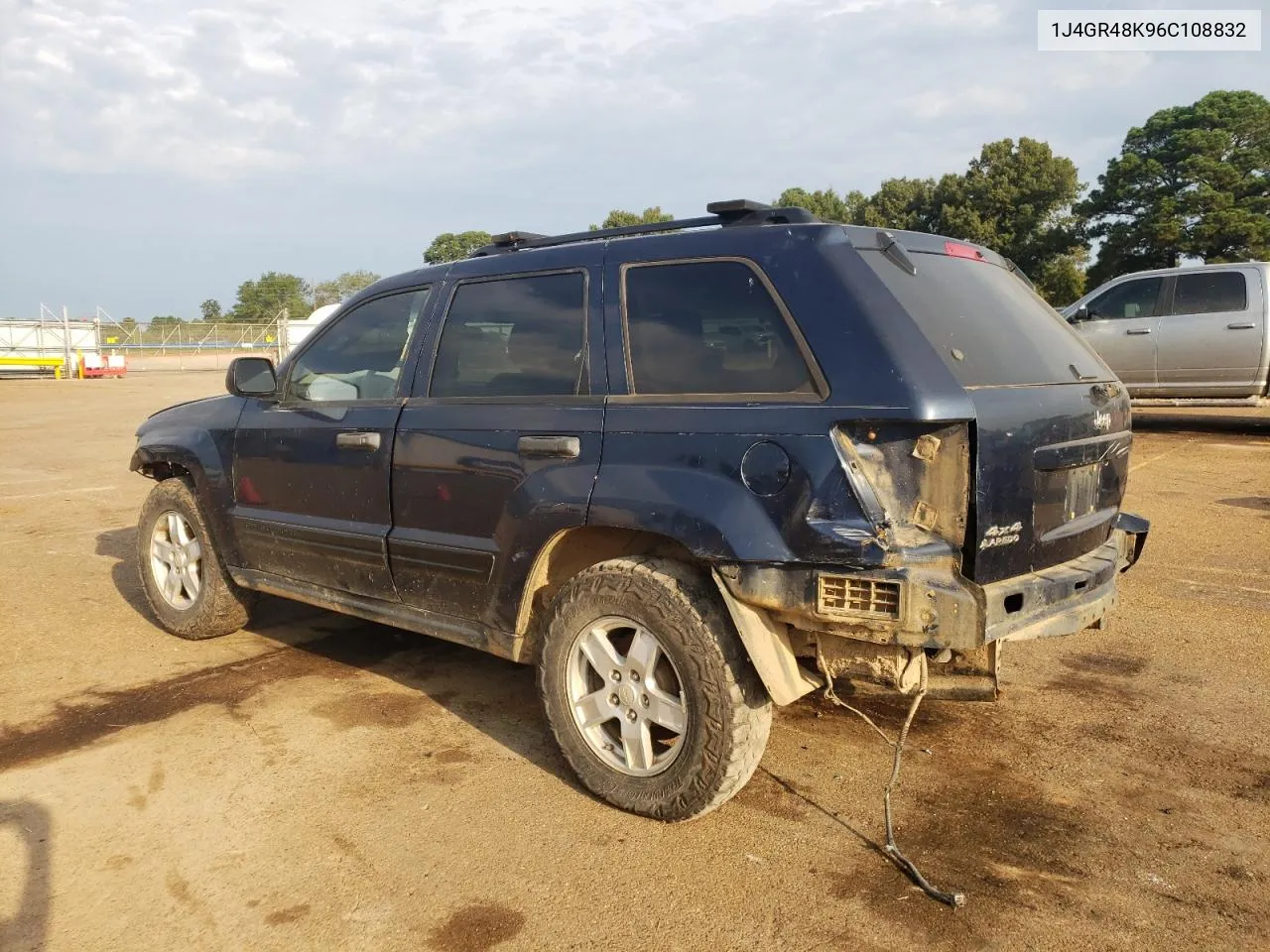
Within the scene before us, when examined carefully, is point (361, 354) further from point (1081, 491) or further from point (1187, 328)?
point (1187, 328)

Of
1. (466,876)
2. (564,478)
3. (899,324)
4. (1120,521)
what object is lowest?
(466,876)

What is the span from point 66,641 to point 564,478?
346 centimetres

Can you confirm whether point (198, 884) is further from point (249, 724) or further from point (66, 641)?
point (66, 641)

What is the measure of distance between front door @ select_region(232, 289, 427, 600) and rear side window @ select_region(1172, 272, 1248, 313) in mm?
11196

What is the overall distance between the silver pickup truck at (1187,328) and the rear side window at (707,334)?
10212 mm

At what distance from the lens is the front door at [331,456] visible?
4074 millimetres

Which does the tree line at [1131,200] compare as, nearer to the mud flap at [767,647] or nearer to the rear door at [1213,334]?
the rear door at [1213,334]

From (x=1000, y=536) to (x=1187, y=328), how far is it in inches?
432

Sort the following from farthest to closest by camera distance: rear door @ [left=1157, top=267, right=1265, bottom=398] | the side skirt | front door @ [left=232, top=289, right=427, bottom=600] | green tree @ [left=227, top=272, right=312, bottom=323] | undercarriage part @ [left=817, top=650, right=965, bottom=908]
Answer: green tree @ [left=227, top=272, right=312, bottom=323] → rear door @ [left=1157, top=267, right=1265, bottom=398] → front door @ [left=232, top=289, right=427, bottom=600] → the side skirt → undercarriage part @ [left=817, top=650, right=965, bottom=908]

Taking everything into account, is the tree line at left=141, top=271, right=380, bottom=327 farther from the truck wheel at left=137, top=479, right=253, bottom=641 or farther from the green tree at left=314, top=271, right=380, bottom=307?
the truck wheel at left=137, top=479, right=253, bottom=641

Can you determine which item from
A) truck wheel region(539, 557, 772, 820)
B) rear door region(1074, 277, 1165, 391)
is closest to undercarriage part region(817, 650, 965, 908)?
truck wheel region(539, 557, 772, 820)

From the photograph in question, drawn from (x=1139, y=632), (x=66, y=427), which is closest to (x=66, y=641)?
Answer: (x=1139, y=632)

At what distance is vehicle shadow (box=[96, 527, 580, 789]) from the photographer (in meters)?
3.96

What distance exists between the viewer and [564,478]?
3.32 m
